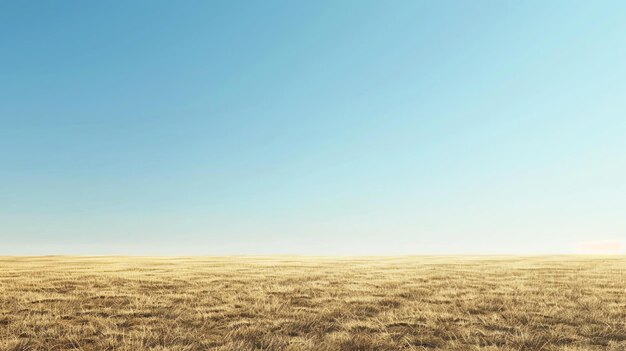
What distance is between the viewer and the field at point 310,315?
11.8 m

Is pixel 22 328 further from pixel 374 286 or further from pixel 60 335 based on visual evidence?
pixel 374 286

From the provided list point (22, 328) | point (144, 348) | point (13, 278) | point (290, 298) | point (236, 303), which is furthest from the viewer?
point (13, 278)

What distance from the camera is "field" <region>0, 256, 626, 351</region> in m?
11.8

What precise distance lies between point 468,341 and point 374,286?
948 cm

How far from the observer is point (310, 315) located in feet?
47.8

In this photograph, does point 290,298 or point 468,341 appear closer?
point 468,341

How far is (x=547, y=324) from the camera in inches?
537

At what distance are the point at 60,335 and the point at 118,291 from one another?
22.5ft

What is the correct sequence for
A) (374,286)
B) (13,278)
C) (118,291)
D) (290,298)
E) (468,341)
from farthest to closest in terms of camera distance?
(13,278)
(374,286)
(118,291)
(290,298)
(468,341)

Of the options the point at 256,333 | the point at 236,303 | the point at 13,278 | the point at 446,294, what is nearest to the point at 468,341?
the point at 256,333

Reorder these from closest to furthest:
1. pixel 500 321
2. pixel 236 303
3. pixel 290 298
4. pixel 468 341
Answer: pixel 468 341, pixel 500 321, pixel 236 303, pixel 290 298

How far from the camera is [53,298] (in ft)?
57.0

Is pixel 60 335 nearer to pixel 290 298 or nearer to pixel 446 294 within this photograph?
pixel 290 298

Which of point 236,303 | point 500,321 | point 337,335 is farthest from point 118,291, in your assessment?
point 500,321
